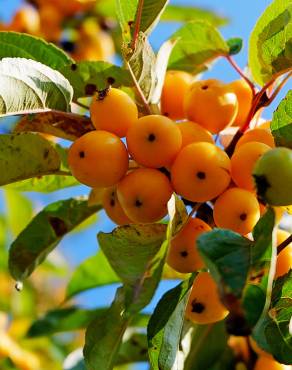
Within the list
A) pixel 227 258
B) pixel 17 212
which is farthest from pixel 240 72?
pixel 17 212

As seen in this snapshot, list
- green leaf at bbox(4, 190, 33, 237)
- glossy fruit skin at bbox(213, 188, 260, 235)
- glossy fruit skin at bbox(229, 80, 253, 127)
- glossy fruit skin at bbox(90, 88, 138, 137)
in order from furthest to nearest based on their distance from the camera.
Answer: green leaf at bbox(4, 190, 33, 237), glossy fruit skin at bbox(229, 80, 253, 127), glossy fruit skin at bbox(90, 88, 138, 137), glossy fruit skin at bbox(213, 188, 260, 235)

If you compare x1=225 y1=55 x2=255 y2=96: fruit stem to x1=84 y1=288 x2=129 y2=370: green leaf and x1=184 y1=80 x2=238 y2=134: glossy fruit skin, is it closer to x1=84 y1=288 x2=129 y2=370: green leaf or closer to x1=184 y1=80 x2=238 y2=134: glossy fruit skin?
x1=184 y1=80 x2=238 y2=134: glossy fruit skin

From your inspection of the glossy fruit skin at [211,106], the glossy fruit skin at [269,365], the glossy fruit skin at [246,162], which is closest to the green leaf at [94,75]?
the glossy fruit skin at [211,106]

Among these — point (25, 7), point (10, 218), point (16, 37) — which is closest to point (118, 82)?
point (16, 37)

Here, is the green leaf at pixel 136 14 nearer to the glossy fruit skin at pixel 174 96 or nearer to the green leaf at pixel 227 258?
the glossy fruit skin at pixel 174 96

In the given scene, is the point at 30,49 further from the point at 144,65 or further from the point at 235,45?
the point at 235,45

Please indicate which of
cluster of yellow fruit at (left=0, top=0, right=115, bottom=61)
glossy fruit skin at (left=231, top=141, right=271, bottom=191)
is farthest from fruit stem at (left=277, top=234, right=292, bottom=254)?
cluster of yellow fruit at (left=0, top=0, right=115, bottom=61)
